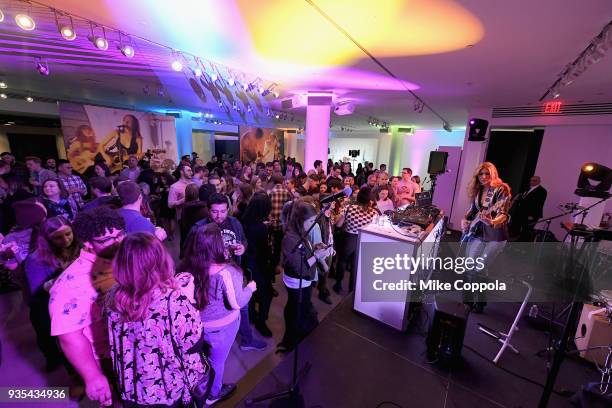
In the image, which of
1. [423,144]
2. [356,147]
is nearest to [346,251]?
[423,144]

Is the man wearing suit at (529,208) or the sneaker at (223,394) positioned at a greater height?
the man wearing suit at (529,208)

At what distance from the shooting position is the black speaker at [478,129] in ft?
20.4

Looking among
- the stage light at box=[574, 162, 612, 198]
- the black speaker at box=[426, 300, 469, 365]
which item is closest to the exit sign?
the stage light at box=[574, 162, 612, 198]

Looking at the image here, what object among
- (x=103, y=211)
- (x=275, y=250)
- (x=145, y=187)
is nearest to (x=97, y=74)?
(x=145, y=187)

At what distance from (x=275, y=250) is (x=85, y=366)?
264cm

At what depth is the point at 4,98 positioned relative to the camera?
7.73m

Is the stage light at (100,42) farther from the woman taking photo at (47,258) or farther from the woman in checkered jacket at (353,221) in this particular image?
the woman in checkered jacket at (353,221)

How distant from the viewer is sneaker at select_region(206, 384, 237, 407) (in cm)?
202

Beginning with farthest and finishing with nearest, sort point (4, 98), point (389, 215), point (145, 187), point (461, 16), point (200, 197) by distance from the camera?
point (4, 98)
point (145, 187)
point (200, 197)
point (389, 215)
point (461, 16)

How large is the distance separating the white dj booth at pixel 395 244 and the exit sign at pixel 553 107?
5.50m

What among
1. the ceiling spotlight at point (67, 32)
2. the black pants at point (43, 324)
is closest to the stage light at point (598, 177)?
the black pants at point (43, 324)

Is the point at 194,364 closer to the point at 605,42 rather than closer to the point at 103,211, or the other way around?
the point at 103,211

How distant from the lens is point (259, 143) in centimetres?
1110

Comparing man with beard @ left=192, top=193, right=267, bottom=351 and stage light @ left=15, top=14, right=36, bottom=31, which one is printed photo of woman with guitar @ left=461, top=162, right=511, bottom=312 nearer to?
man with beard @ left=192, top=193, right=267, bottom=351
